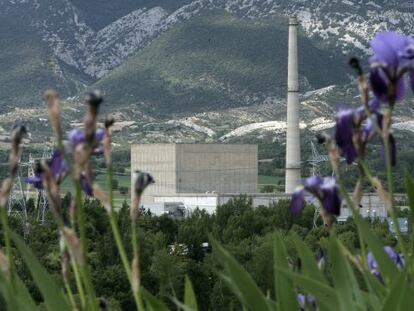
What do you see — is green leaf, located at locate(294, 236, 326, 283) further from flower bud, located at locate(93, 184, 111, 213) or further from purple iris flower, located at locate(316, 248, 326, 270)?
flower bud, located at locate(93, 184, 111, 213)

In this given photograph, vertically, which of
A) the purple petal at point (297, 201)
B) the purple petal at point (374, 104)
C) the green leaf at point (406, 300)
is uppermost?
the purple petal at point (374, 104)

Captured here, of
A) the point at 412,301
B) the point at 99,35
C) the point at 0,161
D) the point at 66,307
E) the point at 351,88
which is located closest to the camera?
the point at 412,301

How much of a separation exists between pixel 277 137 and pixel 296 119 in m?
56.4

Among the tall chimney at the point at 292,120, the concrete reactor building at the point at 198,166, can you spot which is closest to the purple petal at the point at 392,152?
the concrete reactor building at the point at 198,166

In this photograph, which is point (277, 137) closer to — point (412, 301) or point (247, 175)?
point (247, 175)

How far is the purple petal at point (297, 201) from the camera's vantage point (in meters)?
2.14

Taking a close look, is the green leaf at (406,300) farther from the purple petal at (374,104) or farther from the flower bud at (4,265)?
the flower bud at (4,265)

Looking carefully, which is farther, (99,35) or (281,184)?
(99,35)

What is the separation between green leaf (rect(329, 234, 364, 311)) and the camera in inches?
73.0

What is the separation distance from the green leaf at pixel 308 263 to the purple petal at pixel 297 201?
7 centimetres

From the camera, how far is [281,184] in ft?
376

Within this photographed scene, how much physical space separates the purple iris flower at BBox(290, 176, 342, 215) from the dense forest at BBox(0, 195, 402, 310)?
22.8 meters

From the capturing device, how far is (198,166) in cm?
8350

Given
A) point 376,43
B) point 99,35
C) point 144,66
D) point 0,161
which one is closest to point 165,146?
point 0,161
